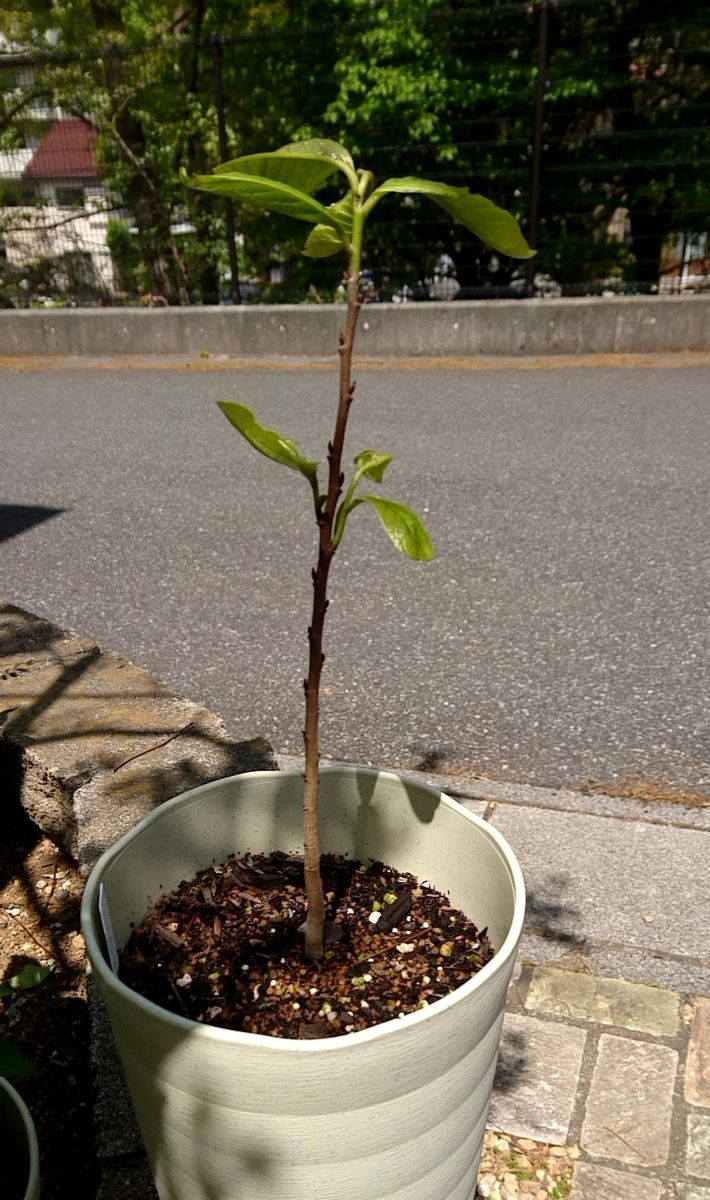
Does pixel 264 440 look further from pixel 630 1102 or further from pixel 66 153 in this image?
pixel 66 153

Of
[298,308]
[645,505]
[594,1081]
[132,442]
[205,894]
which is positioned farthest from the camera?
[298,308]

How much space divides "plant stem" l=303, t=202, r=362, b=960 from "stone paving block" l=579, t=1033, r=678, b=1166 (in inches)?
27.8

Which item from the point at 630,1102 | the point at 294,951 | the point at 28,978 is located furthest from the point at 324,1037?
the point at 28,978

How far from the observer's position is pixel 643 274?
11.0 m

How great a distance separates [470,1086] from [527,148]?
11192 mm

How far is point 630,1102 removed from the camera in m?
1.62

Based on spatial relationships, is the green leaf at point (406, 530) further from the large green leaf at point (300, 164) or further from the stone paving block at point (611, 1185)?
the stone paving block at point (611, 1185)

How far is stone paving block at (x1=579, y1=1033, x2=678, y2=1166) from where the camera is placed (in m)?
1.55

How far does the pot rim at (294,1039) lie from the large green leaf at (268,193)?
77cm

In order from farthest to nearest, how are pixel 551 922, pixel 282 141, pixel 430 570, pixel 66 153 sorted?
pixel 282 141 < pixel 66 153 < pixel 430 570 < pixel 551 922

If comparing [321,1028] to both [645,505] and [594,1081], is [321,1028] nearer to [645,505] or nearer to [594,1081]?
[594,1081]

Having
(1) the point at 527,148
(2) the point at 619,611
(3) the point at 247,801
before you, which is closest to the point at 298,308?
(1) the point at 527,148

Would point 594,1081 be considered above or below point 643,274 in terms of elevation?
below

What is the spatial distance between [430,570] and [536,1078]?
2572 mm
